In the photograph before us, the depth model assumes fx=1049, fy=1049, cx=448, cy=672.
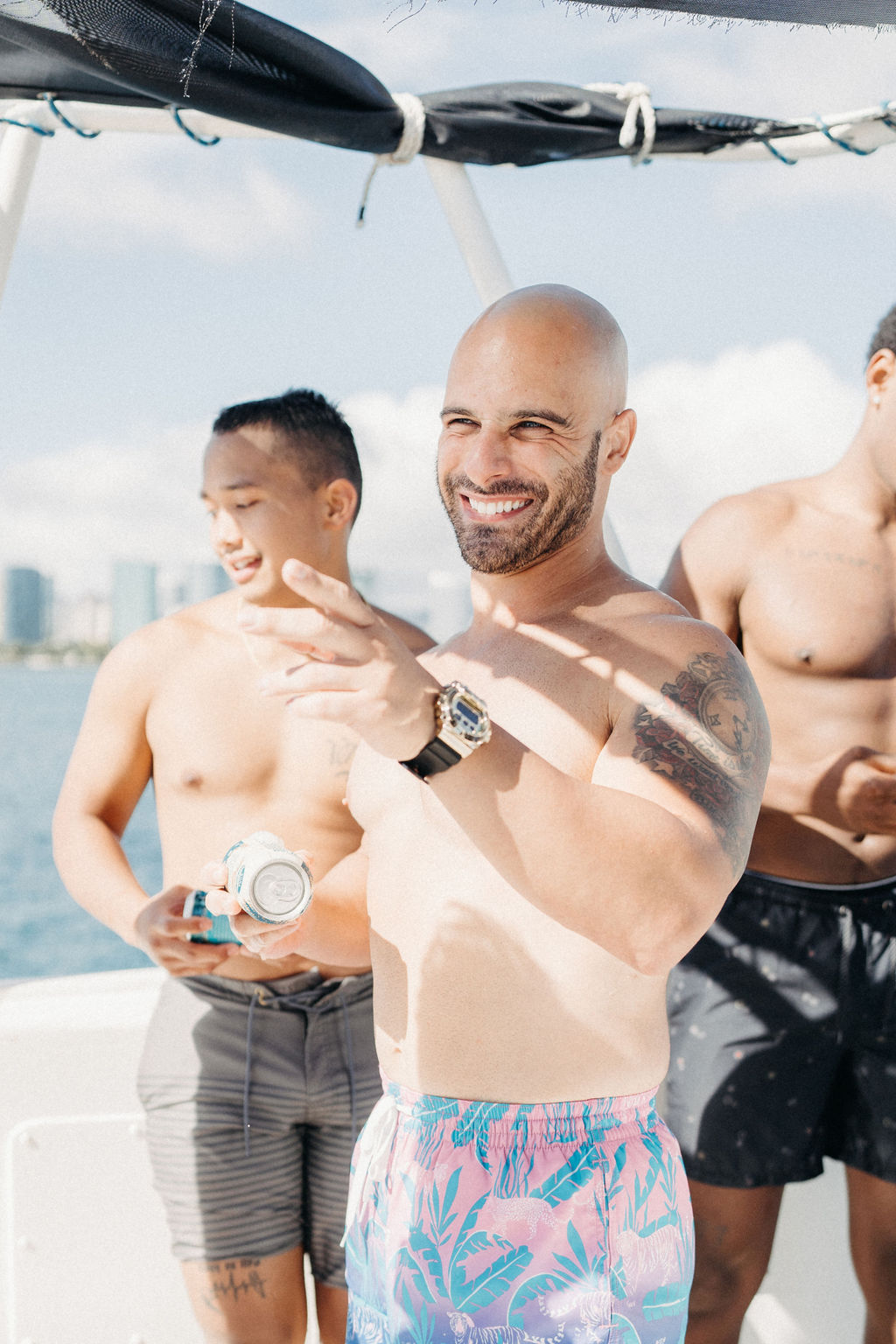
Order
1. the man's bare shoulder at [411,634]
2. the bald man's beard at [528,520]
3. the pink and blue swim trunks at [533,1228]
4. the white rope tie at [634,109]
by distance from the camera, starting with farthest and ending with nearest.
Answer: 1. the white rope tie at [634,109]
2. the man's bare shoulder at [411,634]
3. the bald man's beard at [528,520]
4. the pink and blue swim trunks at [533,1228]

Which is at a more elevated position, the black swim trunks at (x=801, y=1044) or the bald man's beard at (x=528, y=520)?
the bald man's beard at (x=528, y=520)

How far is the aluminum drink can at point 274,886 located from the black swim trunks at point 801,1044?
97 cm

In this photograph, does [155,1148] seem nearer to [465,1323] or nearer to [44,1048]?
[44,1048]

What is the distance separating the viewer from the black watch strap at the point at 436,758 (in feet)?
2.97

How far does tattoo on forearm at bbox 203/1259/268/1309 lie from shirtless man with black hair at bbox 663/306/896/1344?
83cm

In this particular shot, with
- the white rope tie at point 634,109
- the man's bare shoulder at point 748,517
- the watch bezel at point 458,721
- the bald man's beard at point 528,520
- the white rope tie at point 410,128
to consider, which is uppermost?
the white rope tie at point 634,109

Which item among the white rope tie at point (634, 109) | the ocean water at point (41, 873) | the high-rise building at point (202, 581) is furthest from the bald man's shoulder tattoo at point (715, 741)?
the high-rise building at point (202, 581)

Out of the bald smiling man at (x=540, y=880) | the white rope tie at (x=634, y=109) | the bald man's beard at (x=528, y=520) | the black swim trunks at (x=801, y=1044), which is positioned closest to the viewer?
the bald smiling man at (x=540, y=880)

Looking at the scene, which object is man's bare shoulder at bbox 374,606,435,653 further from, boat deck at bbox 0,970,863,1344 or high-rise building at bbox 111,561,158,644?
high-rise building at bbox 111,561,158,644

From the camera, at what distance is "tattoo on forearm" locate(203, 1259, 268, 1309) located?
6.15 ft

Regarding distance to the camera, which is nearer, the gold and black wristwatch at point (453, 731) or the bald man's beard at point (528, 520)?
the gold and black wristwatch at point (453, 731)

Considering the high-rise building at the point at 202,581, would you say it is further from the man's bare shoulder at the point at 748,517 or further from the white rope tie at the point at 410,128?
the man's bare shoulder at the point at 748,517

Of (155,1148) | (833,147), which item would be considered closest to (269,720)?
(155,1148)

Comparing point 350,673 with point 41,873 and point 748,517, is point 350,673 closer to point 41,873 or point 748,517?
point 748,517
